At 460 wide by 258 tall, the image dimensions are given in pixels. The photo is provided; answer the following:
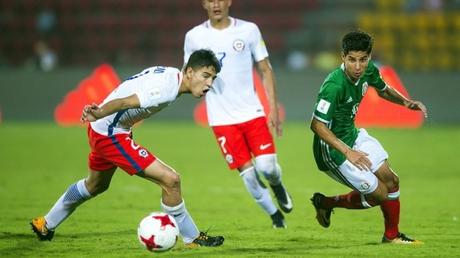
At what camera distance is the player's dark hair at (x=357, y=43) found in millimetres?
8164

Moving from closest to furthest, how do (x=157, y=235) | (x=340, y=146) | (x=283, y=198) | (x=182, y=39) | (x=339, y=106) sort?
(x=157, y=235) < (x=340, y=146) < (x=339, y=106) < (x=283, y=198) < (x=182, y=39)

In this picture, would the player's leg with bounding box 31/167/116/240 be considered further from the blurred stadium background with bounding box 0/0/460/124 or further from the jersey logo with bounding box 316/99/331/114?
the blurred stadium background with bounding box 0/0/460/124

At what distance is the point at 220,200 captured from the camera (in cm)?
1257

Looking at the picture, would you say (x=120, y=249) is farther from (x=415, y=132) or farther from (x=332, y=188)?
(x=415, y=132)

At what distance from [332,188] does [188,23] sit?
1453 centimetres

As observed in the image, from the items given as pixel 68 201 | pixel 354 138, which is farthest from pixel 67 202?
pixel 354 138

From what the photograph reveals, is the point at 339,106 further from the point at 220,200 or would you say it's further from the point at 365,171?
the point at 220,200

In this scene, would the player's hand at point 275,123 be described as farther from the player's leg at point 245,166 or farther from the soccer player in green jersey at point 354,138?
the soccer player in green jersey at point 354,138

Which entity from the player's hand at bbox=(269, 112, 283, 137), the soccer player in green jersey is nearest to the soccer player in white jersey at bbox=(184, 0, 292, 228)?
the player's hand at bbox=(269, 112, 283, 137)

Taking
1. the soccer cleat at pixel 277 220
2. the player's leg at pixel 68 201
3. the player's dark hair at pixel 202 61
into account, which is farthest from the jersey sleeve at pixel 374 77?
the player's leg at pixel 68 201

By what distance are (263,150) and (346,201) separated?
4.60 ft

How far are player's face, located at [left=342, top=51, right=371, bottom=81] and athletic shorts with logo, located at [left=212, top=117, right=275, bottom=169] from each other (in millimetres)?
1990

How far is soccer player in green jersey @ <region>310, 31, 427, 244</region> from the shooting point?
26.9ft

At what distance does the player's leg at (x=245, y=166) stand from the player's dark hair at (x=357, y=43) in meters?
2.22
